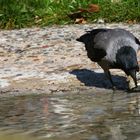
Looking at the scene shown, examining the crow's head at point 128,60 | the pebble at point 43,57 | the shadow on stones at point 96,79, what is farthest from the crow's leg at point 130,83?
the pebble at point 43,57

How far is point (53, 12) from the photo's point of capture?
13.5m

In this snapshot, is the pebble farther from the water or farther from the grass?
the water

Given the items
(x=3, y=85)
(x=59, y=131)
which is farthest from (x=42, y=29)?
(x=59, y=131)

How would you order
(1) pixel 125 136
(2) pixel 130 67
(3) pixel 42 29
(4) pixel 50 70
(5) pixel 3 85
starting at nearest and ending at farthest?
(1) pixel 125 136
(2) pixel 130 67
(5) pixel 3 85
(4) pixel 50 70
(3) pixel 42 29

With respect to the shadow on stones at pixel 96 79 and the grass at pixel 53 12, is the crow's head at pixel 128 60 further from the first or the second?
the grass at pixel 53 12

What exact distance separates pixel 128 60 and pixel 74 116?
55.3 inches

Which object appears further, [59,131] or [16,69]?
[16,69]

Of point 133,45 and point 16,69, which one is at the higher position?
point 133,45

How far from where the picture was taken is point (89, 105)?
23.3 ft

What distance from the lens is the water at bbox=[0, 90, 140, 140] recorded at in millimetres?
5598

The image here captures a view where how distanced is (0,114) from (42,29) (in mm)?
5826

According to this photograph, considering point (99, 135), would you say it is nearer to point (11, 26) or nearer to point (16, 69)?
point (16, 69)

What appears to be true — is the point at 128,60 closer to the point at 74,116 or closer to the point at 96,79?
the point at 96,79

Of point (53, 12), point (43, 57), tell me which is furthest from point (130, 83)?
point (53, 12)
